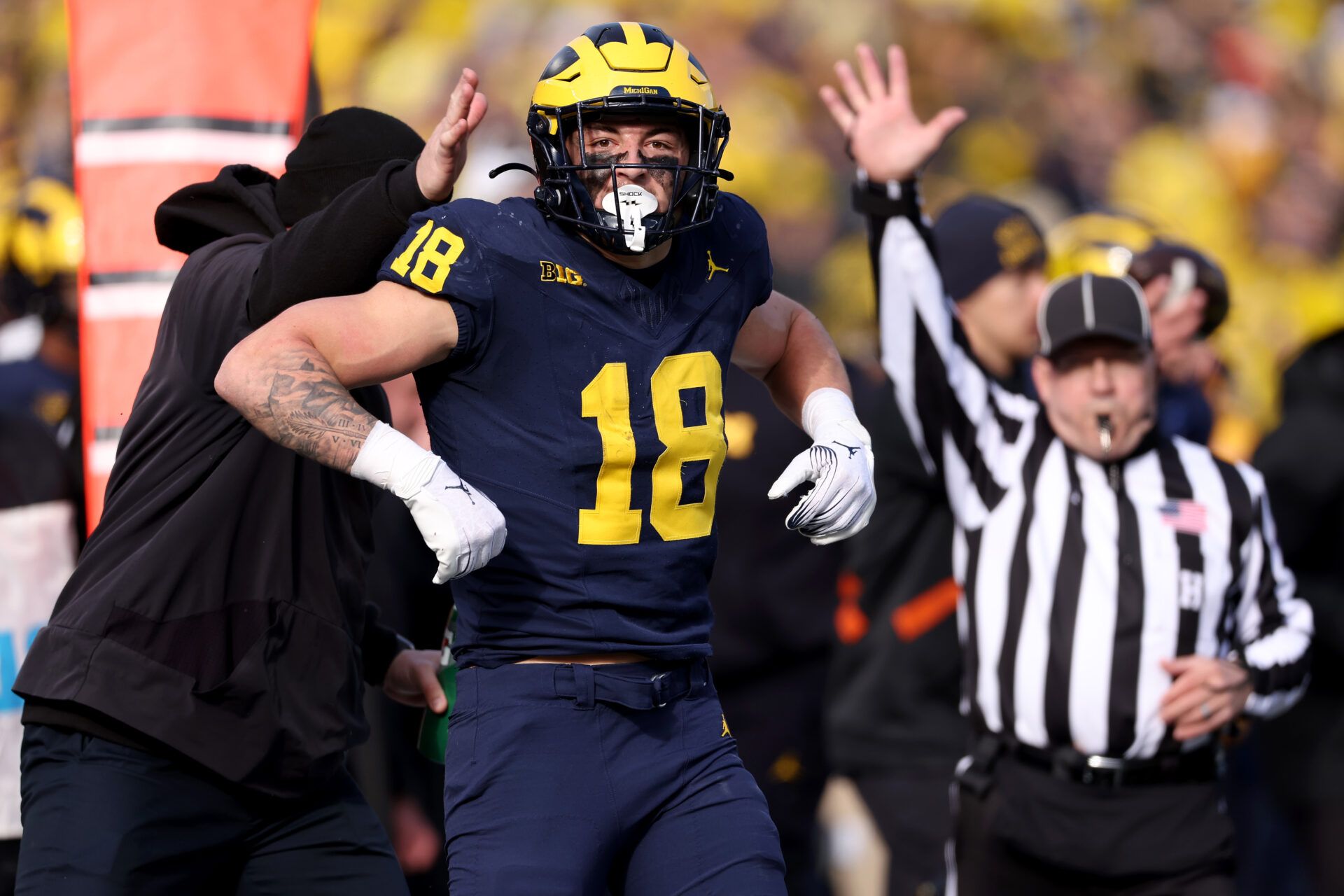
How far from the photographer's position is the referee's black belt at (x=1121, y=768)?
3959 mm

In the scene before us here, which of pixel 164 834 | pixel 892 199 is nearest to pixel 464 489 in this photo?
pixel 164 834

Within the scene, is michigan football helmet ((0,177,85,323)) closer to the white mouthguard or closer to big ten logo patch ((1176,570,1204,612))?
the white mouthguard

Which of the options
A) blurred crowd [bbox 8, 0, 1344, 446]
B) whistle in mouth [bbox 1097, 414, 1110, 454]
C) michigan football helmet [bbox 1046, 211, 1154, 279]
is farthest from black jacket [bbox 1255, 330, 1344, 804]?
blurred crowd [bbox 8, 0, 1344, 446]

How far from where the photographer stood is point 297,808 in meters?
3.11

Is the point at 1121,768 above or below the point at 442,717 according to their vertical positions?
below

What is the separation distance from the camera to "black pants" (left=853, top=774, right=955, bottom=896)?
15.6ft

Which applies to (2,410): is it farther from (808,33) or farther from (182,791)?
(808,33)

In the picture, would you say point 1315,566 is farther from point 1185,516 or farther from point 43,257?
point 43,257

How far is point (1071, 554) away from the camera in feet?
13.5

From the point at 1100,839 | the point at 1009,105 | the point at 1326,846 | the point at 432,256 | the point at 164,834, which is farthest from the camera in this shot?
the point at 1009,105

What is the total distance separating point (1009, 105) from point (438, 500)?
21.9ft

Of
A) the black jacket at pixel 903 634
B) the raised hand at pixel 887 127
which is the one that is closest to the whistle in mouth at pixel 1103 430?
the black jacket at pixel 903 634

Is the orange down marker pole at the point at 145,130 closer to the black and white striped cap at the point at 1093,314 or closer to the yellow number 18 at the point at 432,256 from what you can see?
the yellow number 18 at the point at 432,256

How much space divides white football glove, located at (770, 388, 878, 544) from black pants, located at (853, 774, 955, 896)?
79.6 inches
